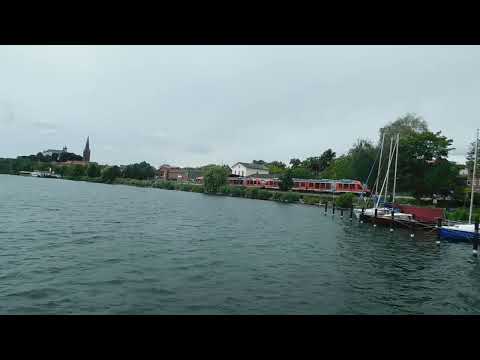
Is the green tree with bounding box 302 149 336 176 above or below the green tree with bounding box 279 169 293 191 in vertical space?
above

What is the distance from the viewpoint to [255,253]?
57.7 feet

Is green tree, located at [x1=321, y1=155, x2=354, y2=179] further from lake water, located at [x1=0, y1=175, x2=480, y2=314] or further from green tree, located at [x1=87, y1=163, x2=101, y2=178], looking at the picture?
green tree, located at [x1=87, y1=163, x2=101, y2=178]

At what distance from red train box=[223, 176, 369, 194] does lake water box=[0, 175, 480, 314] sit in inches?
1416

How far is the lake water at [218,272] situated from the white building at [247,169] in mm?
84305

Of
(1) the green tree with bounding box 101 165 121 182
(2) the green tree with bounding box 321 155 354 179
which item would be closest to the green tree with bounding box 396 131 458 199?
(2) the green tree with bounding box 321 155 354 179

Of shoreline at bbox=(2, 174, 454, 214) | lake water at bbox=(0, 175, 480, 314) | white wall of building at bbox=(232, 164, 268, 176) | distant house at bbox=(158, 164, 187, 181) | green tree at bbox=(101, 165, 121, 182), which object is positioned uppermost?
white wall of building at bbox=(232, 164, 268, 176)

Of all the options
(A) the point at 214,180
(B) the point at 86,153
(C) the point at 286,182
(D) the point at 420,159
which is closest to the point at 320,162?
(C) the point at 286,182

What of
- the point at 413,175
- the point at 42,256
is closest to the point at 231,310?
the point at 42,256

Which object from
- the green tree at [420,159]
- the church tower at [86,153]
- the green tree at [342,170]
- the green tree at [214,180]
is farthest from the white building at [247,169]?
the church tower at [86,153]

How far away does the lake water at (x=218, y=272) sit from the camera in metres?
9.85

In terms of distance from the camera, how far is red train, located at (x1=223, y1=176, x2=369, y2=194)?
63.3 m

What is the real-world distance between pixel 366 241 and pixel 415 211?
14.3 meters

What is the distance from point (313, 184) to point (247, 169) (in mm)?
40040
